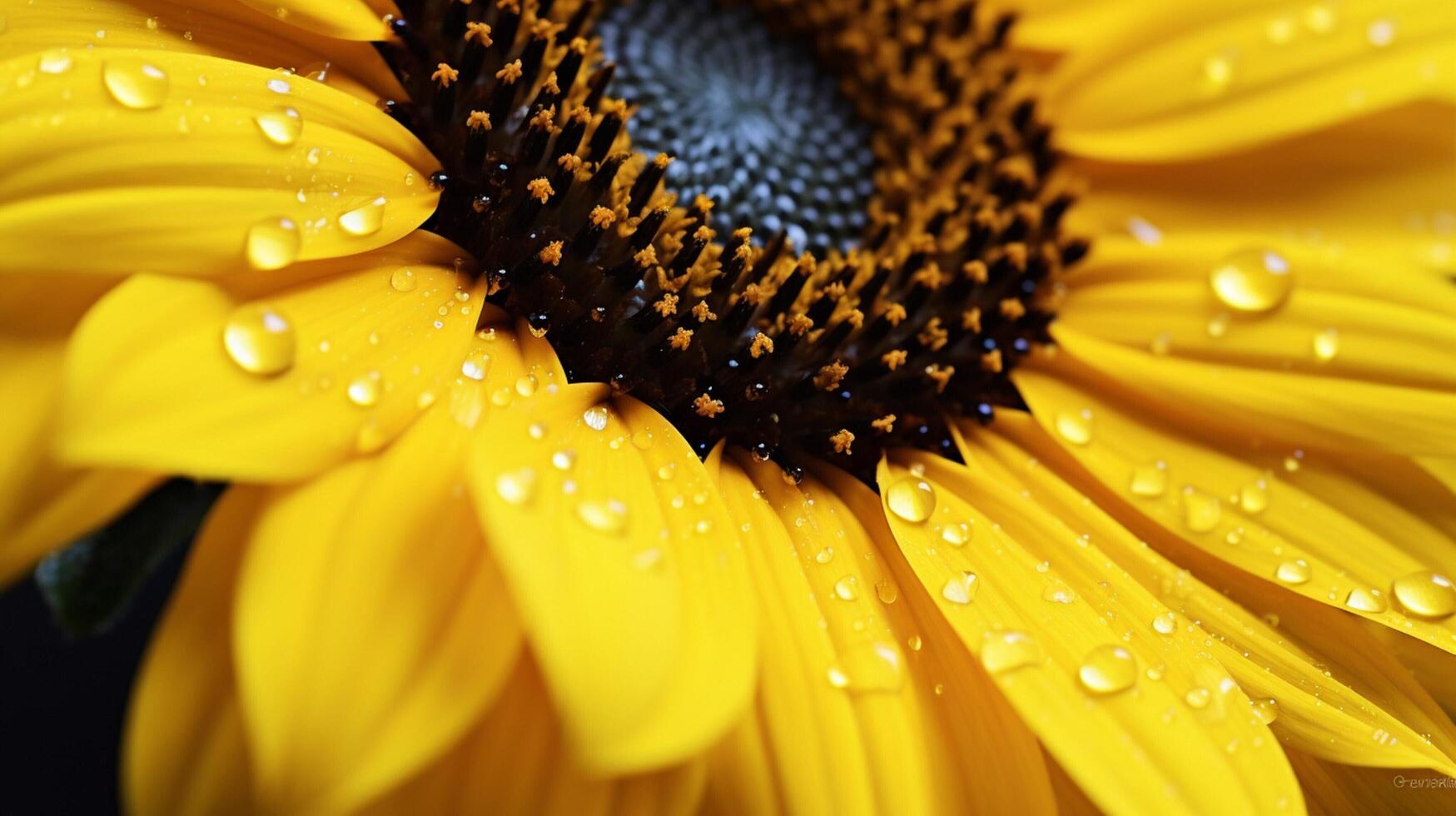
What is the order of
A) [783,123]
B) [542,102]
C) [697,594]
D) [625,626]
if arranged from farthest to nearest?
[783,123]
[542,102]
[697,594]
[625,626]

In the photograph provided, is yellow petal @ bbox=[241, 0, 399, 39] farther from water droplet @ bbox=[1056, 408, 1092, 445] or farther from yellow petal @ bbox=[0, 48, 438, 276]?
water droplet @ bbox=[1056, 408, 1092, 445]

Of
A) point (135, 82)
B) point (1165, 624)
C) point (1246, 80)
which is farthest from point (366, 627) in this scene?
point (1246, 80)

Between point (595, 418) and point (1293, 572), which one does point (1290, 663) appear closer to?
point (1293, 572)

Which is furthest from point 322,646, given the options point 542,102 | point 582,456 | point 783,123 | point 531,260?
point 783,123

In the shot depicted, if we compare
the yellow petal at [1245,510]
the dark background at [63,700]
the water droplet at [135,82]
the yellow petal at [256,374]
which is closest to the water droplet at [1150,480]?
the yellow petal at [1245,510]

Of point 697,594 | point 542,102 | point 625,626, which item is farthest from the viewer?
point 542,102

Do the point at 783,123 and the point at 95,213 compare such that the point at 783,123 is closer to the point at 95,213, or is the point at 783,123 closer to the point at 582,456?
A: the point at 582,456

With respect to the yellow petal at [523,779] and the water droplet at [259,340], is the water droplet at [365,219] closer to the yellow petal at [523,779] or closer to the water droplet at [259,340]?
the water droplet at [259,340]
